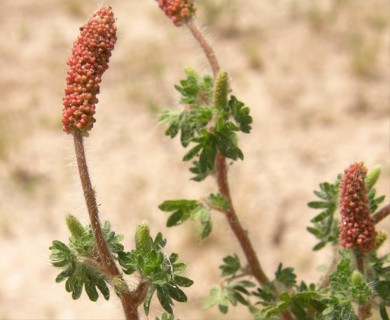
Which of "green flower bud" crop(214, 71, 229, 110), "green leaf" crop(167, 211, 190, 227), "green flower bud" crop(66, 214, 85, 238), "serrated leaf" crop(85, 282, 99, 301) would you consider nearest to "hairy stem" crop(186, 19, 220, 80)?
"green flower bud" crop(214, 71, 229, 110)

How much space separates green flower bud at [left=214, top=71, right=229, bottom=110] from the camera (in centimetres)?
235

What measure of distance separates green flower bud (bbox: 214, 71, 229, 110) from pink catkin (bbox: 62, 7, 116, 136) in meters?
0.48

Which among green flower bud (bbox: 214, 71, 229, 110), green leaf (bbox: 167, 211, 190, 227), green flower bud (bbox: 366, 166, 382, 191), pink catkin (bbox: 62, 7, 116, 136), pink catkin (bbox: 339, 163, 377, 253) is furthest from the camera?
green leaf (bbox: 167, 211, 190, 227)

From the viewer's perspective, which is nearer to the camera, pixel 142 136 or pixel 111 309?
pixel 111 309

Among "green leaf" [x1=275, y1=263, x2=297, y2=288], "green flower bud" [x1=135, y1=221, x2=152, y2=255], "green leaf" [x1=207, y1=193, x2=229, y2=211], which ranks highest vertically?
"green leaf" [x1=207, y1=193, x2=229, y2=211]

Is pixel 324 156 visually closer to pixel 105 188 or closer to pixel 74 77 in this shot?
pixel 105 188

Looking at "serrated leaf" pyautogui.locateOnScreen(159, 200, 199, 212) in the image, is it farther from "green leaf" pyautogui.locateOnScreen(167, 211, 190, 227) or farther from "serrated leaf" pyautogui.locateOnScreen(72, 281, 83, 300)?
"serrated leaf" pyautogui.locateOnScreen(72, 281, 83, 300)

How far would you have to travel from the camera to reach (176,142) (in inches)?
300

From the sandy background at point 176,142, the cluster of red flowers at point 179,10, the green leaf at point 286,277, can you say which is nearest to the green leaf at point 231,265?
the green leaf at point 286,277

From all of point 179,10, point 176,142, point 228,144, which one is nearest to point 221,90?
point 228,144

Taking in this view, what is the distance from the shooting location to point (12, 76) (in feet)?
27.9

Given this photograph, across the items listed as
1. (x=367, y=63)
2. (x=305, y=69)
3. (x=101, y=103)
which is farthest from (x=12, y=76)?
(x=367, y=63)

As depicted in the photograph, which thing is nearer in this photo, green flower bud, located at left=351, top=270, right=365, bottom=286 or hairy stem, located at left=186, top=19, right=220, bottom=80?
green flower bud, located at left=351, top=270, right=365, bottom=286

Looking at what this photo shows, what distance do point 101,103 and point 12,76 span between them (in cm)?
127
